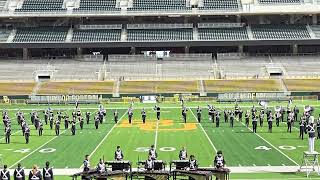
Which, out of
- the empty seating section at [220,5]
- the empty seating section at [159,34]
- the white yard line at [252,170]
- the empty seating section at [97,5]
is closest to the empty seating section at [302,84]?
the empty seating section at [220,5]

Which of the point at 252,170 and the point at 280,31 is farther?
the point at 280,31

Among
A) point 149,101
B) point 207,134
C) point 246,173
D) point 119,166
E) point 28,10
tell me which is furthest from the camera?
point 28,10

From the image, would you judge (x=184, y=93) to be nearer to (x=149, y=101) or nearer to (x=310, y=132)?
(x=149, y=101)

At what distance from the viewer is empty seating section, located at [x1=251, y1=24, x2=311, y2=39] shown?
222ft

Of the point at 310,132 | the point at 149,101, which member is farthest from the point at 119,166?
the point at 149,101

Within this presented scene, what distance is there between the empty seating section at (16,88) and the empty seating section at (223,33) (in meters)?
22.3

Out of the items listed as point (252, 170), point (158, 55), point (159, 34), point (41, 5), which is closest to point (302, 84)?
point (158, 55)

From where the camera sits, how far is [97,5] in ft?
228

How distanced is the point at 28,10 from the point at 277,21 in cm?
3248

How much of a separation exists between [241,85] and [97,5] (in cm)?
2230

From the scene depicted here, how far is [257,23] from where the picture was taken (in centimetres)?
7181

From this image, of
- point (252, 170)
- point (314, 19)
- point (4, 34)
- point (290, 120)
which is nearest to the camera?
point (252, 170)

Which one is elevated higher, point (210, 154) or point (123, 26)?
point (123, 26)

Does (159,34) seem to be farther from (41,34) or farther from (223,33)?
(41,34)
